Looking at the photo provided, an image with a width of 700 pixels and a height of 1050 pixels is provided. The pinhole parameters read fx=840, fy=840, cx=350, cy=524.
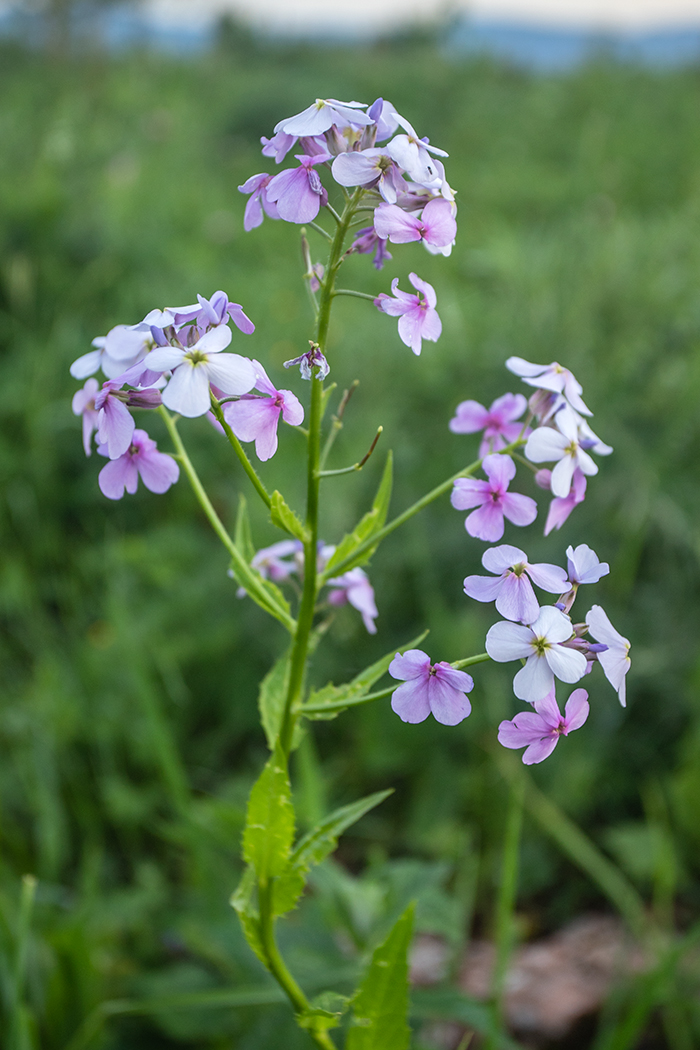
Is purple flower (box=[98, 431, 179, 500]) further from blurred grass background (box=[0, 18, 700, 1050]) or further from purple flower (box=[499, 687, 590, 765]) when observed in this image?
blurred grass background (box=[0, 18, 700, 1050])

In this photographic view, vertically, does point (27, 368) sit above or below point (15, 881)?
above

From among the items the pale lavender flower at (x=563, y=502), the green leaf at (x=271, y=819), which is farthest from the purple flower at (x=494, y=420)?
the green leaf at (x=271, y=819)

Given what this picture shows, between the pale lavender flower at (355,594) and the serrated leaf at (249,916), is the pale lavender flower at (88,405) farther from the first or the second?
the serrated leaf at (249,916)

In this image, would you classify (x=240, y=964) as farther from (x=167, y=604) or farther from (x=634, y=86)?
(x=634, y=86)

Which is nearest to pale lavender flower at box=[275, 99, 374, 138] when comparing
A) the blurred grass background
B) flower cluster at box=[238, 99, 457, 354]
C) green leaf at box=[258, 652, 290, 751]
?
flower cluster at box=[238, 99, 457, 354]

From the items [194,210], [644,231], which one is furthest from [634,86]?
[644,231]

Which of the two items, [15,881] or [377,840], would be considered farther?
[377,840]
